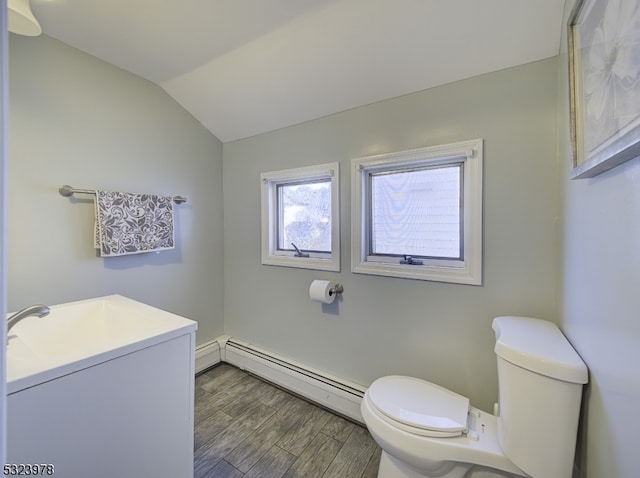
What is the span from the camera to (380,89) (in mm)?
1528

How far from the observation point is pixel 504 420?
3.10ft

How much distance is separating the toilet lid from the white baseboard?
1.55ft

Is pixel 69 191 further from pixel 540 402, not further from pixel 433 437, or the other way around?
pixel 540 402

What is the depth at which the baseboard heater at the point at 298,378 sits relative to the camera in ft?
5.53

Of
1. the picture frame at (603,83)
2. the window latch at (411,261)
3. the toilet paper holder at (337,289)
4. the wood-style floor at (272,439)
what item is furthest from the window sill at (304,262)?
the picture frame at (603,83)

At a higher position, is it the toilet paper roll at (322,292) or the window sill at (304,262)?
the window sill at (304,262)

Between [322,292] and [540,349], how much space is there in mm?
1084

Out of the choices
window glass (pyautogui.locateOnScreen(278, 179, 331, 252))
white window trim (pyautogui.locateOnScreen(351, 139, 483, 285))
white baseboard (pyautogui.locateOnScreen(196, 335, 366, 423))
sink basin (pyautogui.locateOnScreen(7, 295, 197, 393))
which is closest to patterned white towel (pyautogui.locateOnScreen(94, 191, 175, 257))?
sink basin (pyautogui.locateOnScreen(7, 295, 197, 393))

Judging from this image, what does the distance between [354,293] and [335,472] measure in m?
0.91

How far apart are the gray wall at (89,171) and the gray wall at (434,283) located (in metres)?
0.51

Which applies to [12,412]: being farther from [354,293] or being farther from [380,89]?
[380,89]

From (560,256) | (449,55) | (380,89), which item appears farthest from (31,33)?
(560,256)

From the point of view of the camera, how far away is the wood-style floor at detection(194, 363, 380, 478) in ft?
4.42

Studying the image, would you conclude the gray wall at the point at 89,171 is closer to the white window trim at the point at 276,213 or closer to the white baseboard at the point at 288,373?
the white baseboard at the point at 288,373
